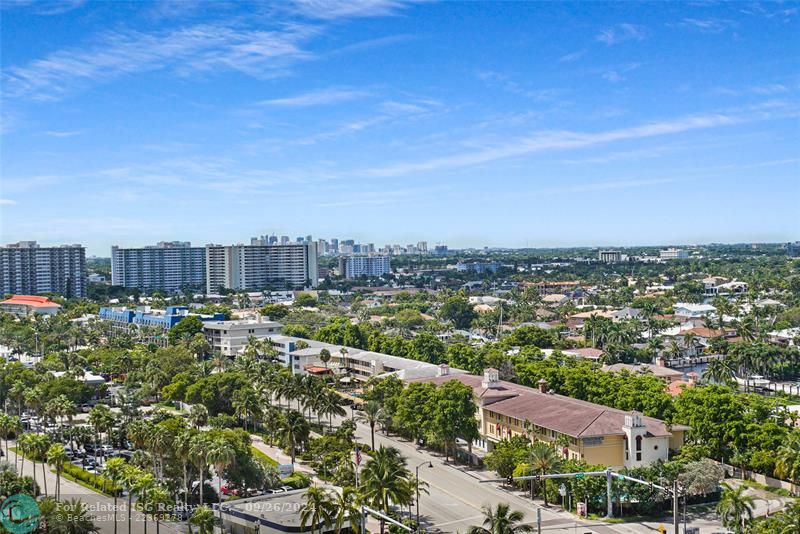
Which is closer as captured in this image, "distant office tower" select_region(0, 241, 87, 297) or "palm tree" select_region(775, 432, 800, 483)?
"palm tree" select_region(775, 432, 800, 483)

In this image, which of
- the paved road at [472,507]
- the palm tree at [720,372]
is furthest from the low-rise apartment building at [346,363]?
the palm tree at [720,372]

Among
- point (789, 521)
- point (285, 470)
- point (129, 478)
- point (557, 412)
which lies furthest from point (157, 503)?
point (789, 521)

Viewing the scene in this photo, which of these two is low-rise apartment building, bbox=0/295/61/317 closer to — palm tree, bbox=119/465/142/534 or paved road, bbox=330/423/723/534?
paved road, bbox=330/423/723/534

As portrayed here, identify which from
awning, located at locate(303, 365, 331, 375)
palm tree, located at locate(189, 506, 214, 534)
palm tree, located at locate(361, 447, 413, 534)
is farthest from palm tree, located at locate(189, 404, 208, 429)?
awning, located at locate(303, 365, 331, 375)

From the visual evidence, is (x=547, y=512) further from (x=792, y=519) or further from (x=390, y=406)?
(x=390, y=406)

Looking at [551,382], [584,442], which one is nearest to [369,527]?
[584,442]

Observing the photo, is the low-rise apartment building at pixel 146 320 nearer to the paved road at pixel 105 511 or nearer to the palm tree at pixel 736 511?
the paved road at pixel 105 511
